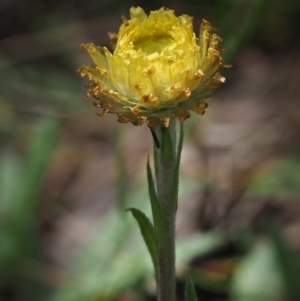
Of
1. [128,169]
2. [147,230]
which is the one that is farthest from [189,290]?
[128,169]

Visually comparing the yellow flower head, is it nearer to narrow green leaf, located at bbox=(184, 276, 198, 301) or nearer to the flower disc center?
the flower disc center

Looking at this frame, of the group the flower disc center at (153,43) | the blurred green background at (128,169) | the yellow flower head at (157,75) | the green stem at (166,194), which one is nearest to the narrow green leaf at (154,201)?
the green stem at (166,194)

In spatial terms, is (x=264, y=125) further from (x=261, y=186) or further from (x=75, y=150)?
(x=75, y=150)

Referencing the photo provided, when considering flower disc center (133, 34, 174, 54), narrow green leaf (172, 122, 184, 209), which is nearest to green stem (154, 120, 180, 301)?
narrow green leaf (172, 122, 184, 209)

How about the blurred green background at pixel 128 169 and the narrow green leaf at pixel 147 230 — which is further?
the blurred green background at pixel 128 169

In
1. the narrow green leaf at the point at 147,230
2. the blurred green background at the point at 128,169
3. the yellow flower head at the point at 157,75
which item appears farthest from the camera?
the blurred green background at the point at 128,169

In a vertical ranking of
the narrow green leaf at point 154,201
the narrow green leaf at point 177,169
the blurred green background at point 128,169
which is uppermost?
the blurred green background at point 128,169

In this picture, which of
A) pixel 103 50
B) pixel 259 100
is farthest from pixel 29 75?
pixel 103 50

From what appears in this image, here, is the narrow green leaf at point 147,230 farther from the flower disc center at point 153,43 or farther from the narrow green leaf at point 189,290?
the flower disc center at point 153,43
